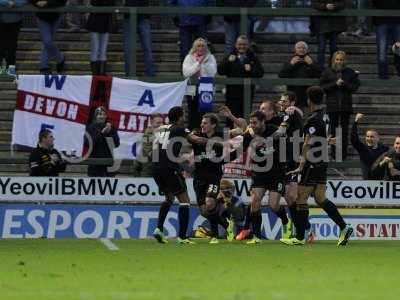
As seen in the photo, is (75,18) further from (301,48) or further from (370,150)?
(370,150)

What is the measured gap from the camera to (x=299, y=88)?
910 inches

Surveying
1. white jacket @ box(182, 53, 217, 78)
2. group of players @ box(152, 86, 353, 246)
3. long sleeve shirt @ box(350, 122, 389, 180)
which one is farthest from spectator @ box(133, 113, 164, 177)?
long sleeve shirt @ box(350, 122, 389, 180)

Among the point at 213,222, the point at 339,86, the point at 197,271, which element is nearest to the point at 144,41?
the point at 339,86

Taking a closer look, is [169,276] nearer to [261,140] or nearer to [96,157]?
[261,140]

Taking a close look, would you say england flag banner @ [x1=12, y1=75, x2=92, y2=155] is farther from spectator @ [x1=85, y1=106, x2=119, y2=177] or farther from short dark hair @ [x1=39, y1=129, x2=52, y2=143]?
short dark hair @ [x1=39, y1=129, x2=52, y2=143]

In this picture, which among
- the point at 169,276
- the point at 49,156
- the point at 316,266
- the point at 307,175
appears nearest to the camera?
the point at 169,276

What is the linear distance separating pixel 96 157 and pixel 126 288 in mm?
10614

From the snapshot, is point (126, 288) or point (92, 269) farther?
point (92, 269)

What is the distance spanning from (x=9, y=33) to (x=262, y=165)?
6121 mm

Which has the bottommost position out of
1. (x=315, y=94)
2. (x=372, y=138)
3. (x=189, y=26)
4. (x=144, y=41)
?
(x=372, y=138)

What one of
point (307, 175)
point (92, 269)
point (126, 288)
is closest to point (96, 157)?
point (307, 175)

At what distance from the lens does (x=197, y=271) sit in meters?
14.6

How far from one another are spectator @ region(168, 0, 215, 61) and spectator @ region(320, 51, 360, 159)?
2.54m

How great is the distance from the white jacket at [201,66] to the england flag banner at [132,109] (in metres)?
0.31
